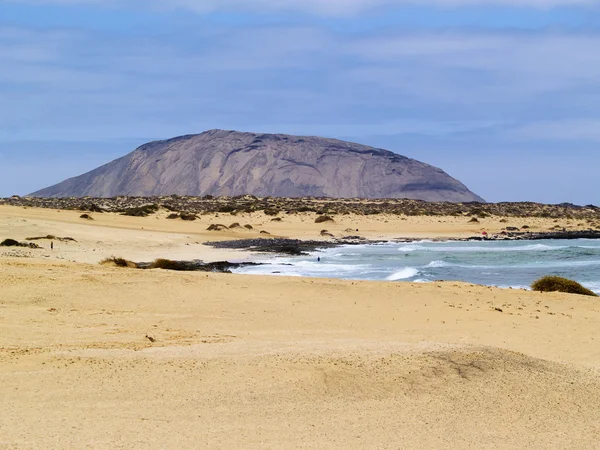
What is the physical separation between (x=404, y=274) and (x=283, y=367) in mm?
15540

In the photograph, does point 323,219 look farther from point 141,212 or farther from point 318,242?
point 141,212

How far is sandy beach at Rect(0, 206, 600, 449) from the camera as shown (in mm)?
5820

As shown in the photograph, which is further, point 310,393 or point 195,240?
point 195,240

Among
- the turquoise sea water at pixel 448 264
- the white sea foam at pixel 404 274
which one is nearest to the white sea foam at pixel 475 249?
the turquoise sea water at pixel 448 264

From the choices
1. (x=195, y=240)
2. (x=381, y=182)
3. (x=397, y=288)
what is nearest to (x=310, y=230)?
(x=195, y=240)

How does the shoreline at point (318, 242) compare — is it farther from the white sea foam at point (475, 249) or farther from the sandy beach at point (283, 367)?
the sandy beach at point (283, 367)

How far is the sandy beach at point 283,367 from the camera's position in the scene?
19.1 ft

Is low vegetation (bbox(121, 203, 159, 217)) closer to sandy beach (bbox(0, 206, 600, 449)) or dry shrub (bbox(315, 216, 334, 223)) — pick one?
dry shrub (bbox(315, 216, 334, 223))

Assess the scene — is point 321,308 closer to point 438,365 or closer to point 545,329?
point 545,329

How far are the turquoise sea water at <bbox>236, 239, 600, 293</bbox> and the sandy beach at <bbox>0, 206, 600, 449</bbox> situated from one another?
23.3 ft

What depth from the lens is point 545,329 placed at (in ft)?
38.4

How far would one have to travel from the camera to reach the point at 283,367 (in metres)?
7.47

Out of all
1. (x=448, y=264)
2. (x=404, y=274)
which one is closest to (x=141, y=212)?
(x=448, y=264)

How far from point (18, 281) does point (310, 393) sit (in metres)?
8.45
